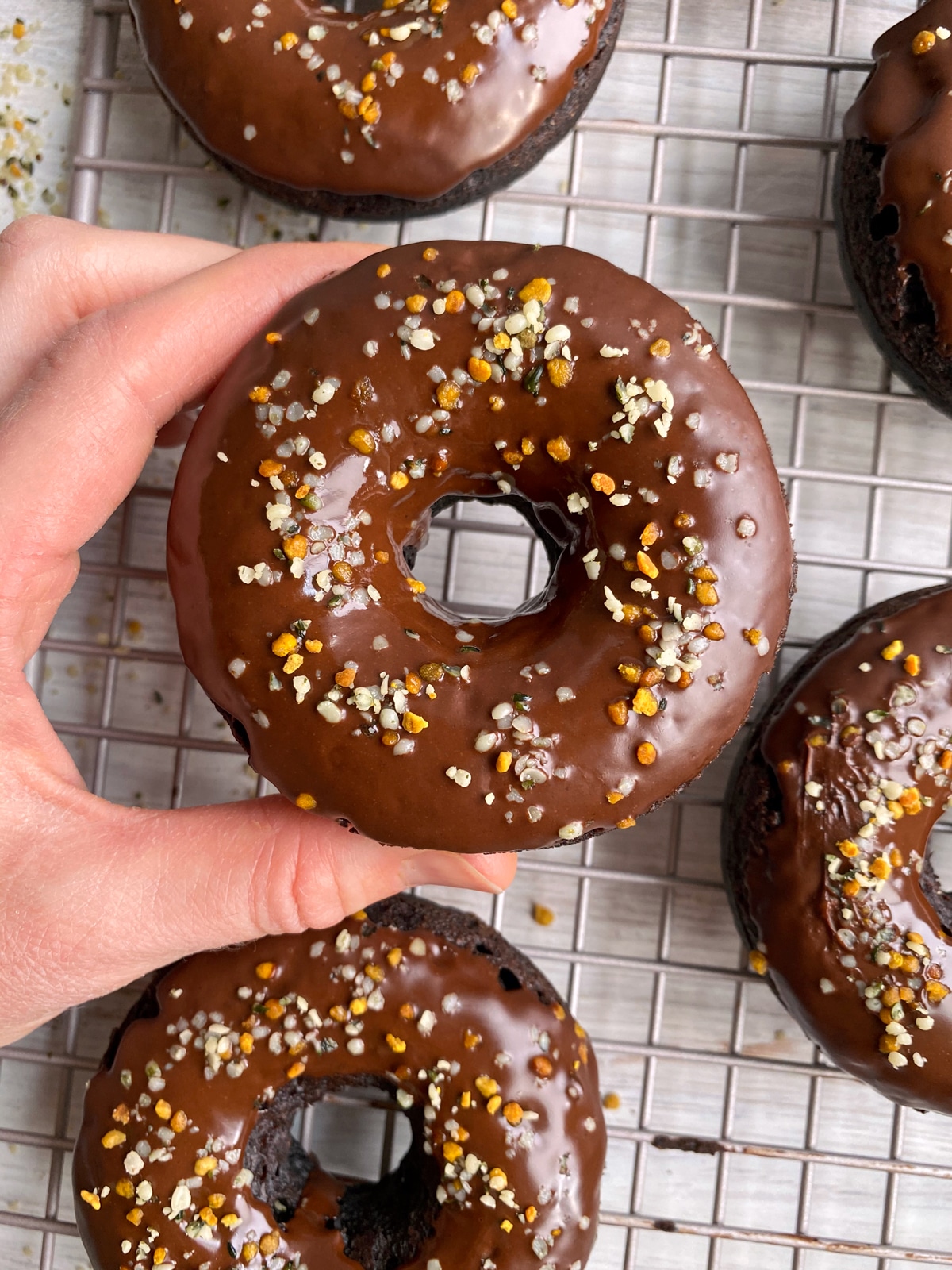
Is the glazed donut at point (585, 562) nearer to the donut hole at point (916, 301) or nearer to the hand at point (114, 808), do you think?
the hand at point (114, 808)

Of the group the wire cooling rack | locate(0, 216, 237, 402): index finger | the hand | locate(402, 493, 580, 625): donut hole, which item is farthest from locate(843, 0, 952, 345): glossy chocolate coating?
locate(0, 216, 237, 402): index finger

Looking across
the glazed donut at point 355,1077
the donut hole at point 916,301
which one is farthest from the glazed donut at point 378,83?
the glazed donut at point 355,1077

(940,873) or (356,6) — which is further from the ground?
(356,6)

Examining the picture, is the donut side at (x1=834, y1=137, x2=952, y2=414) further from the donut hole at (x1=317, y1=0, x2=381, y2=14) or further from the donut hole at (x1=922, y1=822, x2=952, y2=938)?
the donut hole at (x1=317, y1=0, x2=381, y2=14)

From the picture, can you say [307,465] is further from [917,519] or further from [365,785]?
[917,519]

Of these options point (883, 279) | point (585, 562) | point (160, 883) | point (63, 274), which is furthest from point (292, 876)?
point (883, 279)

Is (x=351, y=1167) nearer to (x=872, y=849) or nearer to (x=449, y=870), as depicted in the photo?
(x=449, y=870)

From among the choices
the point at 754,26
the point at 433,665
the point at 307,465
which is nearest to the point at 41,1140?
the point at 433,665
